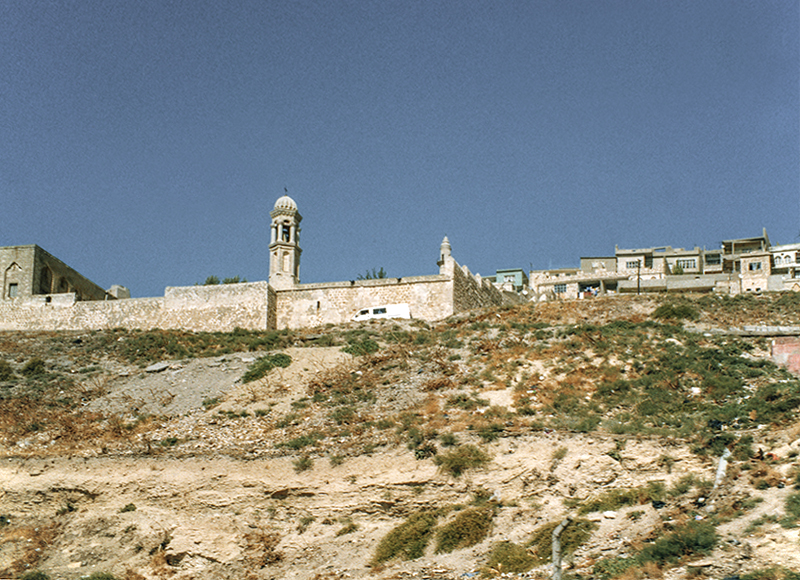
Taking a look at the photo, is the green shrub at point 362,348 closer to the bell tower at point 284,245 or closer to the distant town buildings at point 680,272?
the bell tower at point 284,245

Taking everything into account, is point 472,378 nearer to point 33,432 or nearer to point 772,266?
point 33,432

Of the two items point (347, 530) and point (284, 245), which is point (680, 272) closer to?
point (284, 245)

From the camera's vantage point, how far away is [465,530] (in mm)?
19547

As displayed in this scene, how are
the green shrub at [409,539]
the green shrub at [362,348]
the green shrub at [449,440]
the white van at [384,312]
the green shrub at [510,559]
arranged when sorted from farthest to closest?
1. the white van at [384,312]
2. the green shrub at [362,348]
3. the green shrub at [449,440]
4. the green shrub at [409,539]
5. the green shrub at [510,559]

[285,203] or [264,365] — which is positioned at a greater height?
[285,203]

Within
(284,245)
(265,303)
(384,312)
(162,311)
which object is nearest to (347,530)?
(384,312)

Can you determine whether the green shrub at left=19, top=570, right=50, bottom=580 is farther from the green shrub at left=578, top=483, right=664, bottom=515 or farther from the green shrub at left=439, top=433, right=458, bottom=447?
the green shrub at left=578, top=483, right=664, bottom=515

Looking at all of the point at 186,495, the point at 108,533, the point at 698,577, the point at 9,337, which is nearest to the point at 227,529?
the point at 186,495

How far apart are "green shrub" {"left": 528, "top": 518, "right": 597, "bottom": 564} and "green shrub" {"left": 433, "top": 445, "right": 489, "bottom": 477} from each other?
9.67ft

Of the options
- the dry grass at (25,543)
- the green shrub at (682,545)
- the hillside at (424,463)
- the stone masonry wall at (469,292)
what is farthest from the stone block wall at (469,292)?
the green shrub at (682,545)

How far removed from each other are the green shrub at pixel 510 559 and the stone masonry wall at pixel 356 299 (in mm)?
20160

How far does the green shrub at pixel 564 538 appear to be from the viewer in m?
17.7

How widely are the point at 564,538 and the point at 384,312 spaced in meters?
21.5

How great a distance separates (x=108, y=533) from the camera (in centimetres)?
2173
